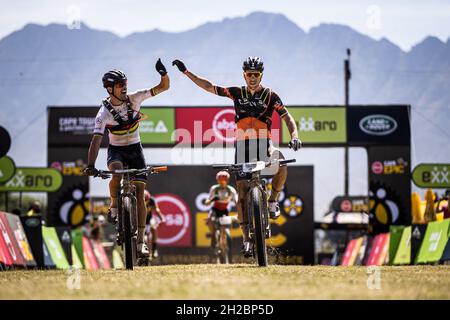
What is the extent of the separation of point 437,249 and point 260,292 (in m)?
11.0

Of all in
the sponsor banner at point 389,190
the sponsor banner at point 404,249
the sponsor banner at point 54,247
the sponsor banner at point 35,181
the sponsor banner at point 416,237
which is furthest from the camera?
the sponsor banner at point 389,190

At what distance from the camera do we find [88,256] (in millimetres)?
27609

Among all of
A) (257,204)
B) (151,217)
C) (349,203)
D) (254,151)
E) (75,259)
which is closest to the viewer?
(257,204)

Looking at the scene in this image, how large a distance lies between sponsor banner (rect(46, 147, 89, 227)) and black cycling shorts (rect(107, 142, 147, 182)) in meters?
21.8

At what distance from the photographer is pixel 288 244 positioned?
3319 centimetres

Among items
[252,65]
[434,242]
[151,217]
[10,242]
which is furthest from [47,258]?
[252,65]

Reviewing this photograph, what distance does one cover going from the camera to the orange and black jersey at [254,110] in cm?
1271

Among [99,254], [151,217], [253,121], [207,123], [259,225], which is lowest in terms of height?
[99,254]

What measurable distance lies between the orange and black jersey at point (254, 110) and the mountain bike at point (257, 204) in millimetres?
580

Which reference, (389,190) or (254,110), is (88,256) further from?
(254,110)

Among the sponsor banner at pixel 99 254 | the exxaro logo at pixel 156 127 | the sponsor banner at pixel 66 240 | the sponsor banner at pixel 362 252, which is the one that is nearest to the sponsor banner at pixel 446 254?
the sponsor banner at pixel 362 252

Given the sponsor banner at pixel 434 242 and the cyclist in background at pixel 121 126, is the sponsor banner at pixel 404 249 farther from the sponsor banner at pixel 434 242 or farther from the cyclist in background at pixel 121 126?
the cyclist in background at pixel 121 126

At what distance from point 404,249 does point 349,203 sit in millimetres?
29185
